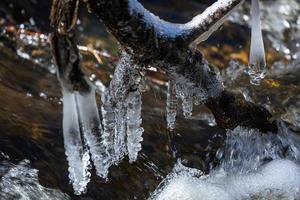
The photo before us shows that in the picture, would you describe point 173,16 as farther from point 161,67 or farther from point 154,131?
point 161,67

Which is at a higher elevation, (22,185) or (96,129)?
(96,129)

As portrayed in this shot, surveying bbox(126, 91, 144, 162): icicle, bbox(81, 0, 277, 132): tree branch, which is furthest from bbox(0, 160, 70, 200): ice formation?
bbox(81, 0, 277, 132): tree branch

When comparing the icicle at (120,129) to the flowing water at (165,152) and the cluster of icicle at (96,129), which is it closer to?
the cluster of icicle at (96,129)

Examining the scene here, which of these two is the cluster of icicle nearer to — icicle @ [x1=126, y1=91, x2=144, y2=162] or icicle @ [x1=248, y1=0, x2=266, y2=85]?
icicle @ [x1=126, y1=91, x2=144, y2=162]

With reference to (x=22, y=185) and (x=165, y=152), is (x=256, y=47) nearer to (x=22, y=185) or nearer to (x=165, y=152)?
(x=165, y=152)

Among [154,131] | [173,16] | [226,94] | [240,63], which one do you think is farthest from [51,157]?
[173,16]

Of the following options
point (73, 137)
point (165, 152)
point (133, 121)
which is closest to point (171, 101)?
point (133, 121)
